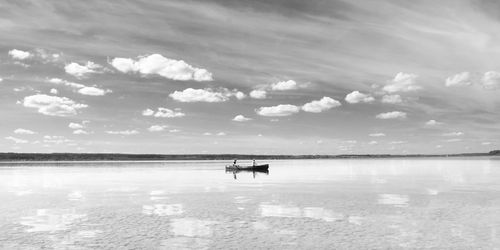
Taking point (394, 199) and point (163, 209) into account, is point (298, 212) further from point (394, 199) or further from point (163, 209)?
point (394, 199)

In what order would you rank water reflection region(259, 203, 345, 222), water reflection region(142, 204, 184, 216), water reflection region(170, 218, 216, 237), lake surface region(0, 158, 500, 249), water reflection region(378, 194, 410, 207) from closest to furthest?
lake surface region(0, 158, 500, 249), water reflection region(170, 218, 216, 237), water reflection region(259, 203, 345, 222), water reflection region(142, 204, 184, 216), water reflection region(378, 194, 410, 207)

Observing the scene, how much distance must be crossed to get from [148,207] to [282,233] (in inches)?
515

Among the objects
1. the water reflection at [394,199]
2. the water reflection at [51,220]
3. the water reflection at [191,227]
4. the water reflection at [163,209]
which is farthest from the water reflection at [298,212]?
the water reflection at [51,220]

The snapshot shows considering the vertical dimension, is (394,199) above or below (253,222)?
above

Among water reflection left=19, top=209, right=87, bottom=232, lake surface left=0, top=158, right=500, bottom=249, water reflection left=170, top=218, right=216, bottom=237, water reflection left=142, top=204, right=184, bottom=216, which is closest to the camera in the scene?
lake surface left=0, top=158, right=500, bottom=249

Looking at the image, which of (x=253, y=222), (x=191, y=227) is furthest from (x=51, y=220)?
(x=253, y=222)

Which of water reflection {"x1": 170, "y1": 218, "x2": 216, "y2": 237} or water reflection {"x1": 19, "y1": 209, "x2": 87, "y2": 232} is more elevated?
water reflection {"x1": 19, "y1": 209, "x2": 87, "y2": 232}

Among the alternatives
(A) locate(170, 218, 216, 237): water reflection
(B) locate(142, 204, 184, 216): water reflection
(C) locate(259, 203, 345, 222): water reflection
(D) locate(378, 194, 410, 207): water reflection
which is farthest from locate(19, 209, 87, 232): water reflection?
(D) locate(378, 194, 410, 207): water reflection

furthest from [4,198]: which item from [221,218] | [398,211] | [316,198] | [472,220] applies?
[472,220]

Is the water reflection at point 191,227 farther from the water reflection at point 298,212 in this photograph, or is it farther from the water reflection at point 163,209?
the water reflection at point 298,212

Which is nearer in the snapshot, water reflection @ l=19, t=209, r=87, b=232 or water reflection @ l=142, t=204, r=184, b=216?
water reflection @ l=19, t=209, r=87, b=232

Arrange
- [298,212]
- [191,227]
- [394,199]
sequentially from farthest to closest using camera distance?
[394,199] → [298,212] → [191,227]

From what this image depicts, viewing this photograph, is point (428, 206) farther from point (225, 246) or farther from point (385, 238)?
point (225, 246)

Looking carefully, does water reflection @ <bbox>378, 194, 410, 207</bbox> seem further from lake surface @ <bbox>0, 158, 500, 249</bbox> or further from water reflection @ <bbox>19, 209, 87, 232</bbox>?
water reflection @ <bbox>19, 209, 87, 232</bbox>
